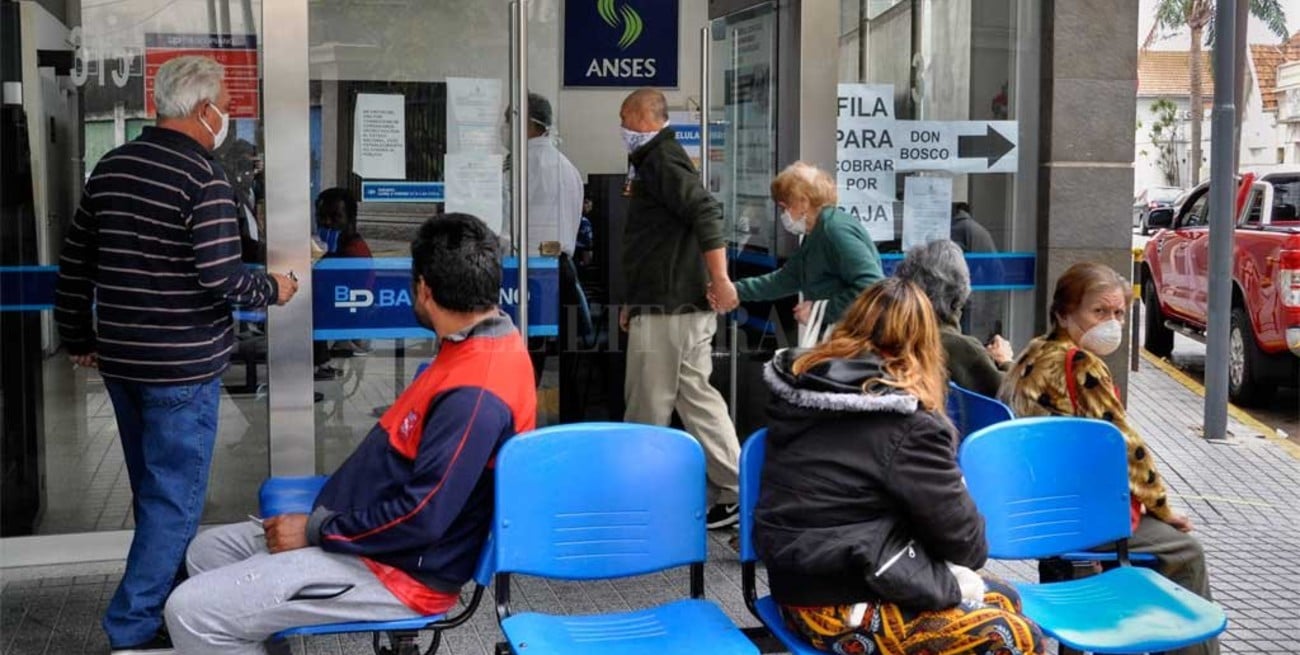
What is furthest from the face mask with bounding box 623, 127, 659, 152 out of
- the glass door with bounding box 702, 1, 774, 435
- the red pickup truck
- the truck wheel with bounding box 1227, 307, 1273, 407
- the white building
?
the white building

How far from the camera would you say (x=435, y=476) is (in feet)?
11.6

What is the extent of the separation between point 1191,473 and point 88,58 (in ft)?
20.8

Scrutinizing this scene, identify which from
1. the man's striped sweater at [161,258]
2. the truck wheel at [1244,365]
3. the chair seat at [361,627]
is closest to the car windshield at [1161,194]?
the truck wheel at [1244,365]

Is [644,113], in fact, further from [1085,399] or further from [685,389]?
[1085,399]

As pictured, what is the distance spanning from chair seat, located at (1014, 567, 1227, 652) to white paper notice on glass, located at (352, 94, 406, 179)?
3.40m

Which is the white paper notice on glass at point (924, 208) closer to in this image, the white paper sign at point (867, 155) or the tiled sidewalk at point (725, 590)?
the white paper sign at point (867, 155)

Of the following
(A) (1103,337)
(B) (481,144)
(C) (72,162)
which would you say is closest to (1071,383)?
(A) (1103,337)

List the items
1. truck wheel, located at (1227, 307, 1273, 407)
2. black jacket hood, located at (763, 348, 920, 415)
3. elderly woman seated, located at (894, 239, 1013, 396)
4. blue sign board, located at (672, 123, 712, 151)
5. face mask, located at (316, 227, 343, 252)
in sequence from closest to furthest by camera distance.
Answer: black jacket hood, located at (763, 348, 920, 415)
elderly woman seated, located at (894, 239, 1013, 396)
face mask, located at (316, 227, 343, 252)
blue sign board, located at (672, 123, 712, 151)
truck wheel, located at (1227, 307, 1273, 407)

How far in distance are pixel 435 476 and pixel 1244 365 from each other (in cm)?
927

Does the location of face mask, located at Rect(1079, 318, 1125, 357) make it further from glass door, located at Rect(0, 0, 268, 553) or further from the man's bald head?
glass door, located at Rect(0, 0, 268, 553)

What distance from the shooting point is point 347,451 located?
641cm

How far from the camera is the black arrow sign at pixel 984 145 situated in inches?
283

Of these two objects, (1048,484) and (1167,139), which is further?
(1167,139)

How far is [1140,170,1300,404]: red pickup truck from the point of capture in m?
10.5
